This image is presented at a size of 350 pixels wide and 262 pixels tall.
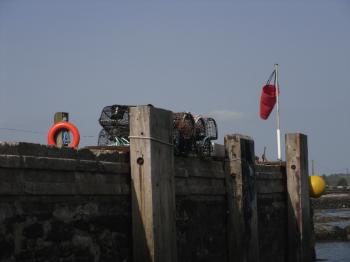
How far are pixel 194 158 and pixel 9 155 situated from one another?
15.1ft

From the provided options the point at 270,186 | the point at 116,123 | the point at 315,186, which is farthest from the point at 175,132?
the point at 315,186

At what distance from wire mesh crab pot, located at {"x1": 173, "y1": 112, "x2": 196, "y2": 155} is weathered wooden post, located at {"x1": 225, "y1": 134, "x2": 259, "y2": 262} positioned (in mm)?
1118

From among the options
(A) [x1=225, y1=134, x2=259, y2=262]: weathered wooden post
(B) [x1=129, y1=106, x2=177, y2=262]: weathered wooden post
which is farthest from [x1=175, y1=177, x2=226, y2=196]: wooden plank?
(B) [x1=129, y1=106, x2=177, y2=262]: weathered wooden post

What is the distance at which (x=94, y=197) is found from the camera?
866 centimetres

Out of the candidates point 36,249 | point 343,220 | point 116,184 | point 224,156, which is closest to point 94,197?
point 116,184

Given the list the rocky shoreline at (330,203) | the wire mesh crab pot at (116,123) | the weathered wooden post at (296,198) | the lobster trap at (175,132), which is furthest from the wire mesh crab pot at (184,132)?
the rocky shoreline at (330,203)

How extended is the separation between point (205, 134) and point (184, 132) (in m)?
1.06

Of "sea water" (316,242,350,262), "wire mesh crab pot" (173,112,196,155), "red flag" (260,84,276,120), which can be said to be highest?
"red flag" (260,84,276,120)

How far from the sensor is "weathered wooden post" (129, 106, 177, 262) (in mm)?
9148

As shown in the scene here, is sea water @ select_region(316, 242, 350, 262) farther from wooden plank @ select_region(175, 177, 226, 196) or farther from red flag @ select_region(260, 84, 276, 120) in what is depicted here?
wooden plank @ select_region(175, 177, 226, 196)

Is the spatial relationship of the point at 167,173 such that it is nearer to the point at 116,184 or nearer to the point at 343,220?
the point at 116,184

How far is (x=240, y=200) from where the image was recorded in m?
12.5

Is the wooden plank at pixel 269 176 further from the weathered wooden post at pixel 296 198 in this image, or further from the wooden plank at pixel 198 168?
the wooden plank at pixel 198 168

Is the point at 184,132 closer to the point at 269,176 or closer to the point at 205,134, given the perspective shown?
the point at 205,134
